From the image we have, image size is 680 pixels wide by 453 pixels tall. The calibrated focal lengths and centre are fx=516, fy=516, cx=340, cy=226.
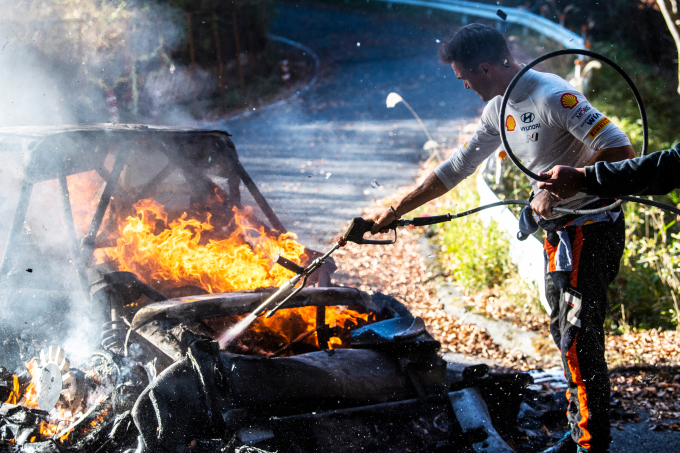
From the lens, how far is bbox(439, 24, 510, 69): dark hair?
329 cm

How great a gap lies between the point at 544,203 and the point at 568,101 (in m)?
0.63

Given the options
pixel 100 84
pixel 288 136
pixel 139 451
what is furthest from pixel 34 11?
pixel 139 451

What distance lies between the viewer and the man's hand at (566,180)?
267cm

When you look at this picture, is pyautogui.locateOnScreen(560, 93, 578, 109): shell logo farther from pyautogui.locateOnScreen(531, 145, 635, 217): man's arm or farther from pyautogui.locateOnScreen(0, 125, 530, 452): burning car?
pyautogui.locateOnScreen(0, 125, 530, 452): burning car

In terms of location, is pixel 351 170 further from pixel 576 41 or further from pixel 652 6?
pixel 652 6

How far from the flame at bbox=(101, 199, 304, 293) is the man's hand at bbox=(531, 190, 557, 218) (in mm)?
2271

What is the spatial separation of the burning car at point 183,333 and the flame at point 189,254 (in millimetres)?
12

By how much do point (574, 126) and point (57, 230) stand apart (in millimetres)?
3790

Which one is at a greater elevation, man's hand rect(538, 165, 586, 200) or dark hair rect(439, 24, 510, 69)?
dark hair rect(439, 24, 510, 69)

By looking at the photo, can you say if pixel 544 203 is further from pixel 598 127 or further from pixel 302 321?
pixel 302 321

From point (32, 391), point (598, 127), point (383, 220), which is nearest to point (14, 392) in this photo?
point (32, 391)

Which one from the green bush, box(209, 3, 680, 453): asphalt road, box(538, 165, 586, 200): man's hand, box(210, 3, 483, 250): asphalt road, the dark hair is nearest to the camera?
box(538, 165, 586, 200): man's hand

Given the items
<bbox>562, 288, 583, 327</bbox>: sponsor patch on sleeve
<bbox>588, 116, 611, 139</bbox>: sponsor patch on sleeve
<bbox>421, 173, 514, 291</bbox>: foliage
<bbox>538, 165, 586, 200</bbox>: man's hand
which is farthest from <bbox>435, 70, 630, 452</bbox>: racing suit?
<bbox>421, 173, 514, 291</bbox>: foliage

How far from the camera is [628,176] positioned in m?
2.55
